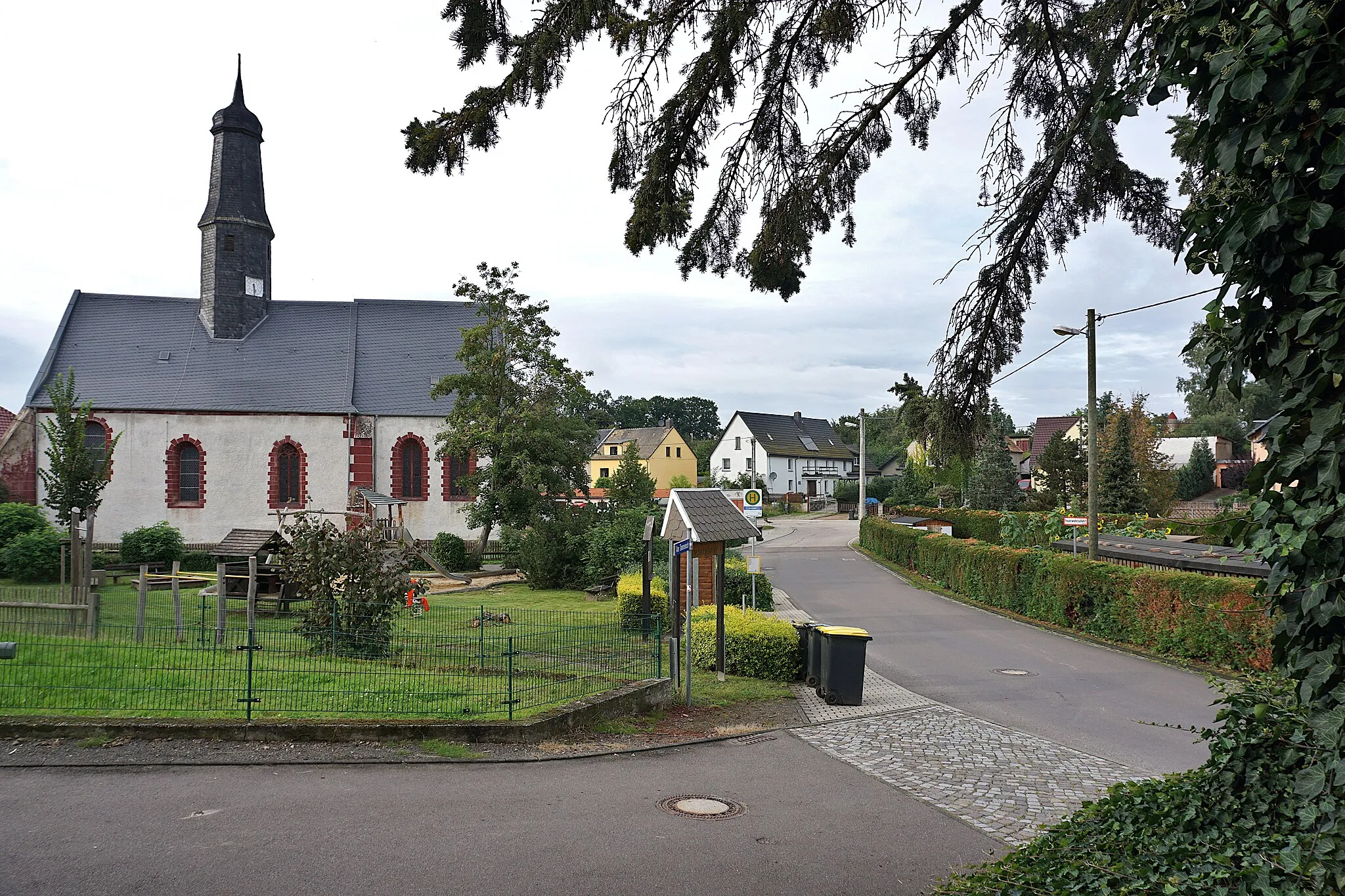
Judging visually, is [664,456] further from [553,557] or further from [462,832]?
[462,832]

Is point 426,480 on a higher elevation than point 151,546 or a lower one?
higher

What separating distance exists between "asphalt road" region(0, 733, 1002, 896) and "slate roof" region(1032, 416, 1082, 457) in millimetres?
68018

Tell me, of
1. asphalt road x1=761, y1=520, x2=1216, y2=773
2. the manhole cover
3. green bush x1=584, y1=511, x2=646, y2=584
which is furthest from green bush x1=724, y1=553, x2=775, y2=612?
the manhole cover

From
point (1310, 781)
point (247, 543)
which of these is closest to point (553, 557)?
point (247, 543)

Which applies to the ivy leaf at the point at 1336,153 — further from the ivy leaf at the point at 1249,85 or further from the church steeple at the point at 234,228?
the church steeple at the point at 234,228

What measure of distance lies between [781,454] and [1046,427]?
22.0 meters

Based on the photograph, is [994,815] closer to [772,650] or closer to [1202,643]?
[772,650]

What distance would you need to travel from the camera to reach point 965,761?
909 centimetres

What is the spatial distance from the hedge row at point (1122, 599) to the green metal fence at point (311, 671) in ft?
25.7

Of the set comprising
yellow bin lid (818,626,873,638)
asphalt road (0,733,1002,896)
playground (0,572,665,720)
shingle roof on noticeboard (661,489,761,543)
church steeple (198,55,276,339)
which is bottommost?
asphalt road (0,733,1002,896)

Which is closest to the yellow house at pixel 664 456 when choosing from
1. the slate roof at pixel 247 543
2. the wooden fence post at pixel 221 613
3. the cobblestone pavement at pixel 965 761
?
the slate roof at pixel 247 543

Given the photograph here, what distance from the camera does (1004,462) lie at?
175 ft

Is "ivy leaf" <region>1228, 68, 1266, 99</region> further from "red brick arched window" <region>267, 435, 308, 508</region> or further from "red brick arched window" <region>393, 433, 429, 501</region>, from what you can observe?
"red brick arched window" <region>267, 435, 308, 508</region>

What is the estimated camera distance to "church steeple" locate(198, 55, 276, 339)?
35.5m
